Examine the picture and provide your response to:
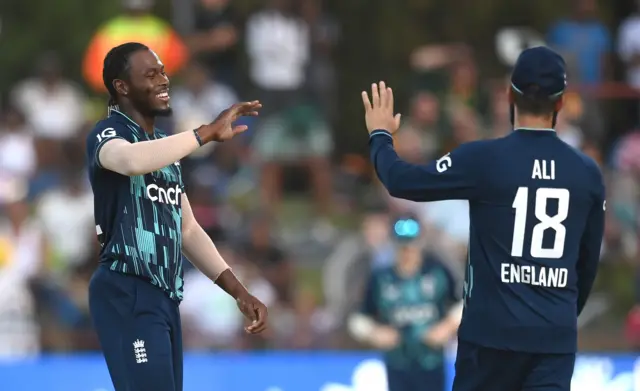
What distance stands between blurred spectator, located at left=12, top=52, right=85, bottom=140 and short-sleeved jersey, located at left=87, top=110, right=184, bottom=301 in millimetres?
8065

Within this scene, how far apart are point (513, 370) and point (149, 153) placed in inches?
75.1

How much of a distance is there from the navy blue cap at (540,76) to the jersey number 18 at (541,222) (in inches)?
17.8

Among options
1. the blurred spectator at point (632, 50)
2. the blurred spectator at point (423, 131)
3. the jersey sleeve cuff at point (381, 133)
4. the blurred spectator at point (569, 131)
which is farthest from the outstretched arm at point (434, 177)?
the blurred spectator at point (632, 50)

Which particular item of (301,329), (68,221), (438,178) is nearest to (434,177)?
(438,178)

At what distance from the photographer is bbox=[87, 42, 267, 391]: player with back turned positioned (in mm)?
5938

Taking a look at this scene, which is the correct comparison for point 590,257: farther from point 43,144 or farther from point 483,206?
point 43,144

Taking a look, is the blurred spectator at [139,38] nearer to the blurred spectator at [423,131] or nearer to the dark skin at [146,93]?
the blurred spectator at [423,131]

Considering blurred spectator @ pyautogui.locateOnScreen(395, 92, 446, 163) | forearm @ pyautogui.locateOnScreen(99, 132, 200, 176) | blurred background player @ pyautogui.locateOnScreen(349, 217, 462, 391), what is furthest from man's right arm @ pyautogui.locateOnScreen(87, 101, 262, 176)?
blurred spectator @ pyautogui.locateOnScreen(395, 92, 446, 163)

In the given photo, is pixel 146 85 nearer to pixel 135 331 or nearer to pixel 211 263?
pixel 211 263

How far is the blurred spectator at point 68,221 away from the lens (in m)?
12.8

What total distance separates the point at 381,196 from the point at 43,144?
3.71 meters

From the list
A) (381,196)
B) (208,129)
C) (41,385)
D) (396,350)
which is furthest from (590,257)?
(381,196)

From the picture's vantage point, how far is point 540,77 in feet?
19.6

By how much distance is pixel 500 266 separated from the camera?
5.95m
